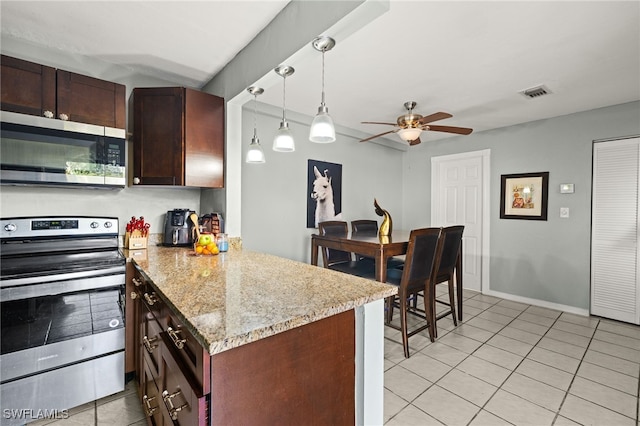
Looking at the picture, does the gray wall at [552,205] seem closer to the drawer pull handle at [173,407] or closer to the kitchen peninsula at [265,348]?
the kitchen peninsula at [265,348]

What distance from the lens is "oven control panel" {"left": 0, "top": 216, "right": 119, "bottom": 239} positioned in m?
1.78

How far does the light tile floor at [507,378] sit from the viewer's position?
1.72 m

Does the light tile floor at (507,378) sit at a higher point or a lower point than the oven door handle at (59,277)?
lower

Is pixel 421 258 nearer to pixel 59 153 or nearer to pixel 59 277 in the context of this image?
pixel 59 277

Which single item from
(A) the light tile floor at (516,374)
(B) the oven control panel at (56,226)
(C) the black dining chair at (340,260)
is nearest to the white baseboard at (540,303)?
(A) the light tile floor at (516,374)

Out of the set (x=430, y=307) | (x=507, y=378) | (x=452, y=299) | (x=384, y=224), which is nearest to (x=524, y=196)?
(x=452, y=299)

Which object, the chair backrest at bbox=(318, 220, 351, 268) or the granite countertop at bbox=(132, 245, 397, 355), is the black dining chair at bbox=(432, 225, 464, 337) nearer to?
the chair backrest at bbox=(318, 220, 351, 268)

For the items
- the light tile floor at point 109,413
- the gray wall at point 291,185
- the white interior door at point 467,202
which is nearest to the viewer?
the light tile floor at point 109,413

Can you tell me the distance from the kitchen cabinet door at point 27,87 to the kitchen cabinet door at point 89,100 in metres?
0.04

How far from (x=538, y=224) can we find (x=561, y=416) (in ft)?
8.57

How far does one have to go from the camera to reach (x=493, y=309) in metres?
3.54

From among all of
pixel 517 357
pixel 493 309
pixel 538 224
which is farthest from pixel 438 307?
pixel 538 224

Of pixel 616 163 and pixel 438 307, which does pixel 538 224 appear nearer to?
pixel 616 163

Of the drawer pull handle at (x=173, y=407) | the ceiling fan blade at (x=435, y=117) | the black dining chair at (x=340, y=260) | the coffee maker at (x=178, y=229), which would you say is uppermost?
the ceiling fan blade at (x=435, y=117)
